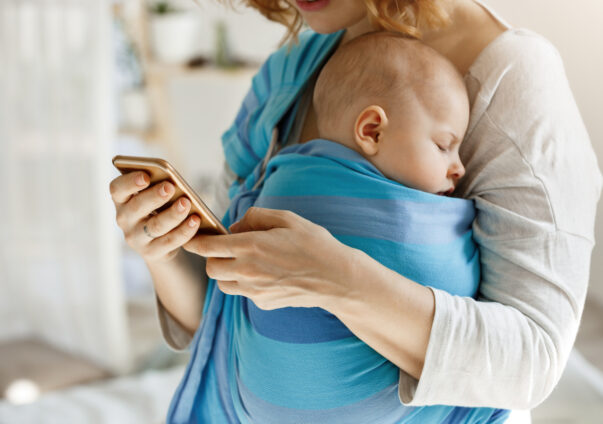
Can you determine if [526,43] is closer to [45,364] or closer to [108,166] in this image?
[108,166]

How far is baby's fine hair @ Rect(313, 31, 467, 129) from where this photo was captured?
3.00 ft

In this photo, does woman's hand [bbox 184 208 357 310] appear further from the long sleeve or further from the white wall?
the white wall

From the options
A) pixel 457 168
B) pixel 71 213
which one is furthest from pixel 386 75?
pixel 71 213

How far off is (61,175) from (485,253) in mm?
2201

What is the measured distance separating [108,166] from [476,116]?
77.3 inches

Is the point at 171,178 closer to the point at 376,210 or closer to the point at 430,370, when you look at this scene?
the point at 376,210

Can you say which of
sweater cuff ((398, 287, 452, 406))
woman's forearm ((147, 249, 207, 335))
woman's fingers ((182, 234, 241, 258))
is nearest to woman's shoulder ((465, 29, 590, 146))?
sweater cuff ((398, 287, 452, 406))

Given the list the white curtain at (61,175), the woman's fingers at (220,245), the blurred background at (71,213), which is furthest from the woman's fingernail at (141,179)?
the white curtain at (61,175)

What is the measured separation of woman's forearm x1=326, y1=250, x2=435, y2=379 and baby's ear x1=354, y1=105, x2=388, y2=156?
0.65 ft

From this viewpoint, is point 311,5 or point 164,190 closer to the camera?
point 164,190

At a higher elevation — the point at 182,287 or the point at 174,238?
the point at 174,238

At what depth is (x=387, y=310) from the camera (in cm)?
79

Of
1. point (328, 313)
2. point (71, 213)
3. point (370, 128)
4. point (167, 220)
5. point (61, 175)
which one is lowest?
point (71, 213)

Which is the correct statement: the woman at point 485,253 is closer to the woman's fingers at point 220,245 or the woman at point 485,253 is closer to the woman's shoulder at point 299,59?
the woman's fingers at point 220,245
